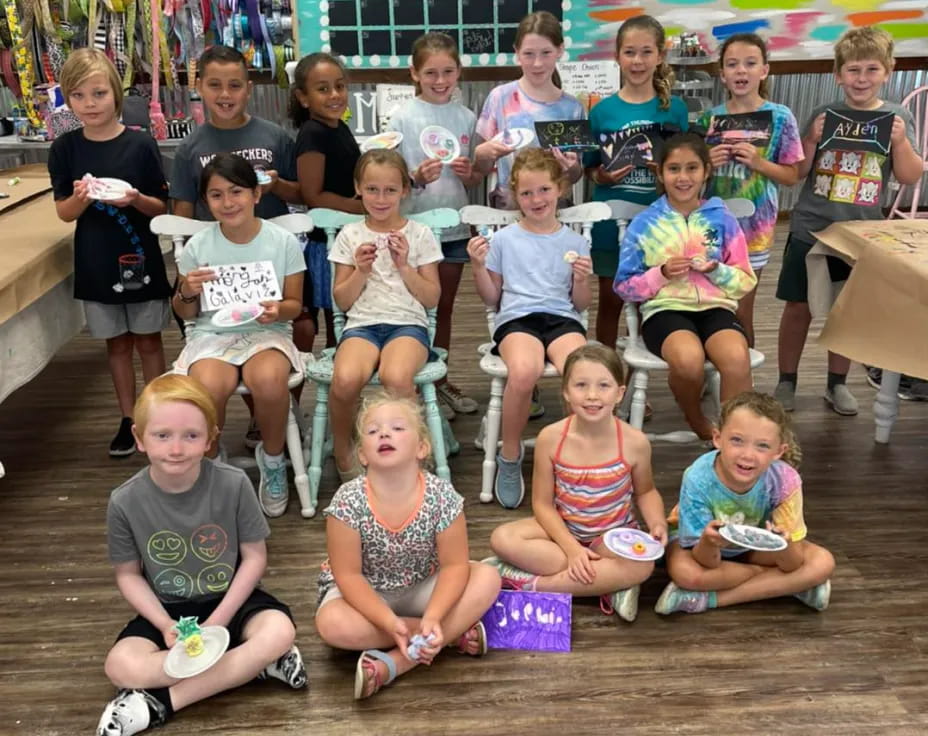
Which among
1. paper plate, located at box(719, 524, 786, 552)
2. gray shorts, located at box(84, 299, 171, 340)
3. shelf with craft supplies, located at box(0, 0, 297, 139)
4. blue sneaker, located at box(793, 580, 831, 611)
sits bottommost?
blue sneaker, located at box(793, 580, 831, 611)

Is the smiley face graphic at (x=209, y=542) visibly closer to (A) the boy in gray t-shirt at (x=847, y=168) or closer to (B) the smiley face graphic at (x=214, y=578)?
(B) the smiley face graphic at (x=214, y=578)

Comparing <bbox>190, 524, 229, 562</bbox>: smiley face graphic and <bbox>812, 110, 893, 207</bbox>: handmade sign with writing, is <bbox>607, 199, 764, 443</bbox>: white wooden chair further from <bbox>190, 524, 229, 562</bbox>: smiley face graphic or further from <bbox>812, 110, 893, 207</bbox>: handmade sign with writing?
<bbox>190, 524, 229, 562</bbox>: smiley face graphic

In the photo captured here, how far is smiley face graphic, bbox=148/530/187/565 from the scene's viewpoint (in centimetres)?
195

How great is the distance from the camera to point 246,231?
8.99 feet

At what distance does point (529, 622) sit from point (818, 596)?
28.3 inches

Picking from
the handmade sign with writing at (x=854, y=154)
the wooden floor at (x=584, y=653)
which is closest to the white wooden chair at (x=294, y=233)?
the wooden floor at (x=584, y=653)

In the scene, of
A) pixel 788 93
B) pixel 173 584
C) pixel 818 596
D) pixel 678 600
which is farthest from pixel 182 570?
pixel 788 93

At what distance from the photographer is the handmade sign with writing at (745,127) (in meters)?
3.00

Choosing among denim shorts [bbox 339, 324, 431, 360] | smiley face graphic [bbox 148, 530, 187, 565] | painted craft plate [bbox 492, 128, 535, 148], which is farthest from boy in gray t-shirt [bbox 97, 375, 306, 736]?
painted craft plate [bbox 492, 128, 535, 148]

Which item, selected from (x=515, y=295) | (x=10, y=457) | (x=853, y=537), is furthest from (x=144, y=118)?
(x=853, y=537)

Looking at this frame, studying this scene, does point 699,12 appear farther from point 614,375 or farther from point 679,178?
point 614,375

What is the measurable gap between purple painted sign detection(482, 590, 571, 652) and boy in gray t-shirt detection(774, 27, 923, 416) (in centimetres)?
170

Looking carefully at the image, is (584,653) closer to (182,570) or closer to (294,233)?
(182,570)

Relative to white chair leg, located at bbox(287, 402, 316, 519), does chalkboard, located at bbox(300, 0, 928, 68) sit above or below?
above
